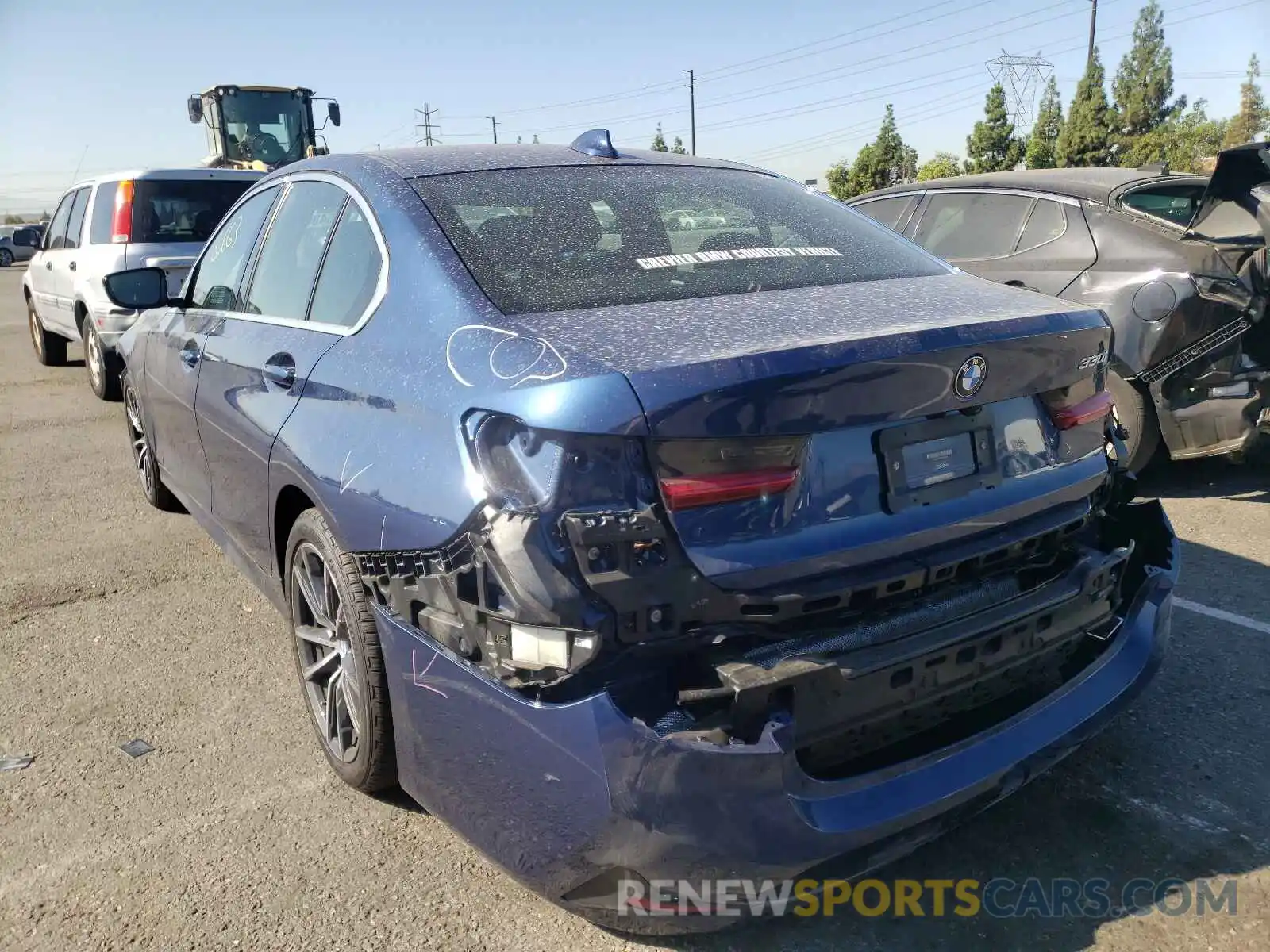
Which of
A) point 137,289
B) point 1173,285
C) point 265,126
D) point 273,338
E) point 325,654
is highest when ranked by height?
point 265,126

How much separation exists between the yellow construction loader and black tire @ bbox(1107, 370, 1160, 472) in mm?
14776

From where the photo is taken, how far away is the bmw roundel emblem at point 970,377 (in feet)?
6.85

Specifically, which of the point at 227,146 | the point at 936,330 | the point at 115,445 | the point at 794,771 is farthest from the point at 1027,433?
the point at 227,146

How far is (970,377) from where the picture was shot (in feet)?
6.91

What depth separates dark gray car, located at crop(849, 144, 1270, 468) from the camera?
187 inches

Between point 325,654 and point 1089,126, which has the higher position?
point 1089,126

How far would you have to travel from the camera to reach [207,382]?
11.7ft

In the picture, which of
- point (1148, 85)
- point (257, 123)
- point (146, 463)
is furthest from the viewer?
point (1148, 85)

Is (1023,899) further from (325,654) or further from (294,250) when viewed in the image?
(294,250)

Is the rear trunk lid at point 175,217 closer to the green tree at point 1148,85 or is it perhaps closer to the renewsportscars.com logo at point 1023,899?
the renewsportscars.com logo at point 1023,899

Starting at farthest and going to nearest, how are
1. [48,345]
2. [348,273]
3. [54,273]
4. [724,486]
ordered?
[48,345] → [54,273] → [348,273] → [724,486]

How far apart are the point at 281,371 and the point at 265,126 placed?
16211mm

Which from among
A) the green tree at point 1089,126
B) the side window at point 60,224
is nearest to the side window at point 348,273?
the side window at point 60,224

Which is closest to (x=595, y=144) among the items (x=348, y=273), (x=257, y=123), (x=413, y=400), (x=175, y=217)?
(x=348, y=273)
